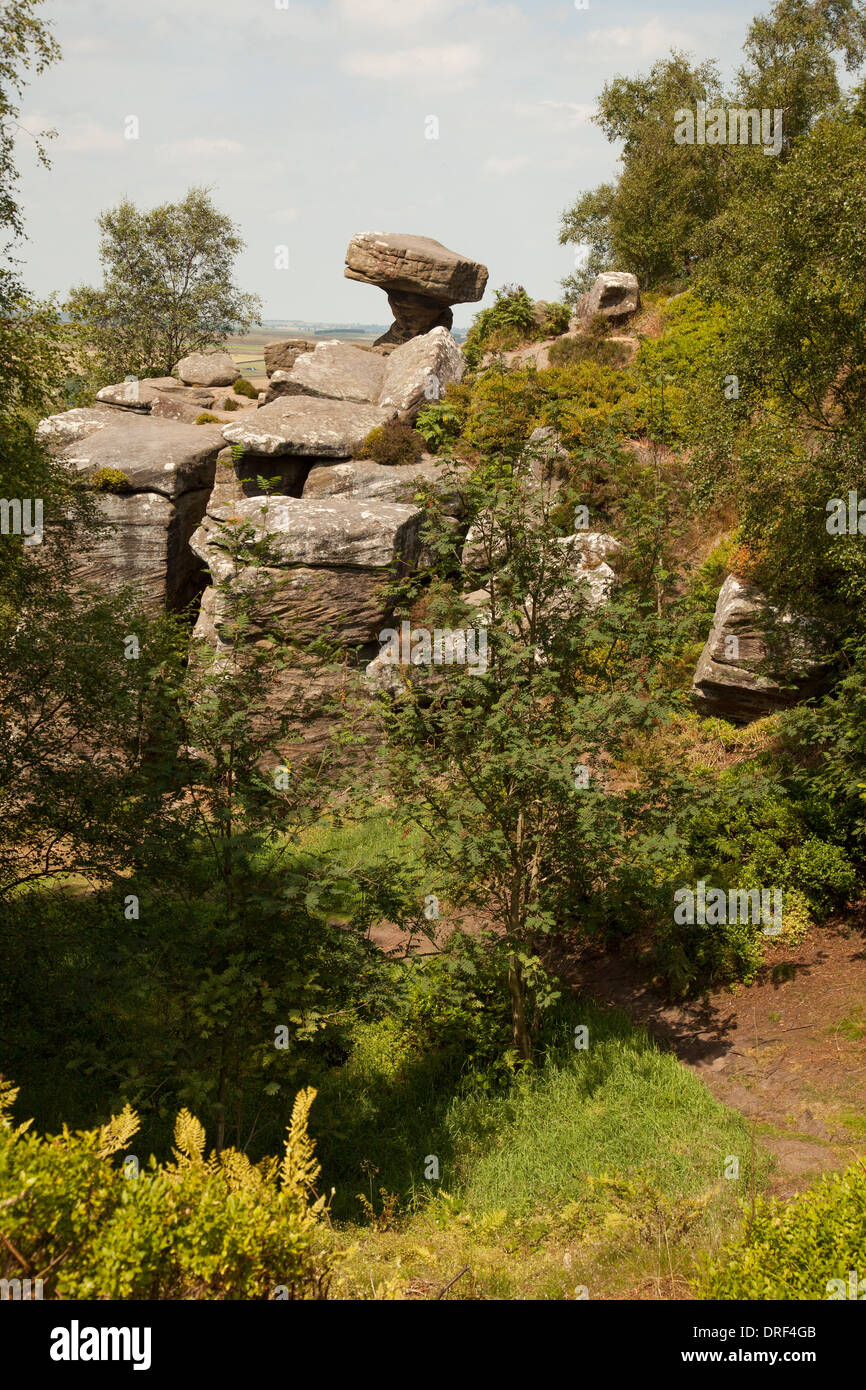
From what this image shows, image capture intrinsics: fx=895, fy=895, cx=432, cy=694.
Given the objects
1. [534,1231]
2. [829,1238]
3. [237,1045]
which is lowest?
[534,1231]

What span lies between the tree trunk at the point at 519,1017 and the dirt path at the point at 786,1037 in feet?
6.09

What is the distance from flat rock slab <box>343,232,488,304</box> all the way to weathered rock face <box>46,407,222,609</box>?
12.5 metres

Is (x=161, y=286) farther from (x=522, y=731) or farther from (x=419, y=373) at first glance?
(x=522, y=731)

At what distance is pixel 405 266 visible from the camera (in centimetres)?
3372

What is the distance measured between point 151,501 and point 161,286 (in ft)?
72.8

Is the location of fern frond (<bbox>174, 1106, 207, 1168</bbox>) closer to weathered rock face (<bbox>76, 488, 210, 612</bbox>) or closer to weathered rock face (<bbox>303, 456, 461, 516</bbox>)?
weathered rock face (<bbox>303, 456, 461, 516</bbox>)

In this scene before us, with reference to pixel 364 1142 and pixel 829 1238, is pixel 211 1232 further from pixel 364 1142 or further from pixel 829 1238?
pixel 364 1142

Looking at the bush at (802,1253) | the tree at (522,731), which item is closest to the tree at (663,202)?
the tree at (522,731)

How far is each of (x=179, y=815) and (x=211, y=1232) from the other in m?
4.95

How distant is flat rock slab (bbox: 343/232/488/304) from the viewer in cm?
3362

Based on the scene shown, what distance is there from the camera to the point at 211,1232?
4.10 meters

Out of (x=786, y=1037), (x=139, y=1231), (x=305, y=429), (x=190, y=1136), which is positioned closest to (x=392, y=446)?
(x=305, y=429)

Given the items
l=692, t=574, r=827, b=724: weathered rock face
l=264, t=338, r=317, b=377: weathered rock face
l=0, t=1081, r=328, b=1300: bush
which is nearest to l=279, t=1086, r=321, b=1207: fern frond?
l=0, t=1081, r=328, b=1300: bush
